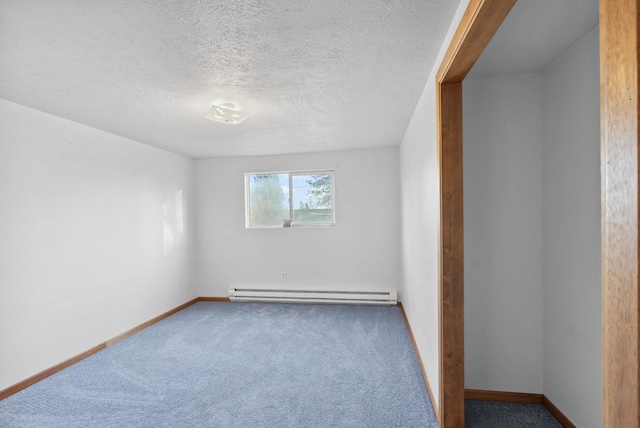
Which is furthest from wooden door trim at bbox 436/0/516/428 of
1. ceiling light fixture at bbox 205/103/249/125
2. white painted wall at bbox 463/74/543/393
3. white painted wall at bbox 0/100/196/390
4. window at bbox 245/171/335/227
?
white painted wall at bbox 0/100/196/390

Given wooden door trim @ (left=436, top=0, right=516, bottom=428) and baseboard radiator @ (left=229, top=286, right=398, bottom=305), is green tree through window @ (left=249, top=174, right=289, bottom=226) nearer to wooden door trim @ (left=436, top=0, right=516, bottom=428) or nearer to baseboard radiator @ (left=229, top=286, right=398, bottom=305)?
baseboard radiator @ (left=229, top=286, right=398, bottom=305)

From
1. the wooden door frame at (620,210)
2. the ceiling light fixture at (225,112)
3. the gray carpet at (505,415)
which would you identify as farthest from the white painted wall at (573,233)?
the ceiling light fixture at (225,112)

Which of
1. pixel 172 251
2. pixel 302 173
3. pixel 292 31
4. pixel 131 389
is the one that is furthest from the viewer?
pixel 302 173

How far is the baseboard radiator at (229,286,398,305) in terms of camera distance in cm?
418

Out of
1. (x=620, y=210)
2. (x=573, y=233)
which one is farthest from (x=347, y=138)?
(x=620, y=210)

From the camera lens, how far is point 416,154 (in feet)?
8.66

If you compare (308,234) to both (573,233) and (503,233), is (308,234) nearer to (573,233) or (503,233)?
(503,233)

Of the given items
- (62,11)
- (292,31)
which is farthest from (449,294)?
(62,11)

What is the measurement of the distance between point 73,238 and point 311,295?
9.37 ft

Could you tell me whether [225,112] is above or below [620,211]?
above

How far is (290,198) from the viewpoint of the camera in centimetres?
462

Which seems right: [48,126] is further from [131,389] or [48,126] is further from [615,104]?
[615,104]

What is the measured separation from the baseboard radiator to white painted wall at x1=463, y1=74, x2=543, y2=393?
2.06 m

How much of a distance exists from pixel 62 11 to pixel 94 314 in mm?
2799
